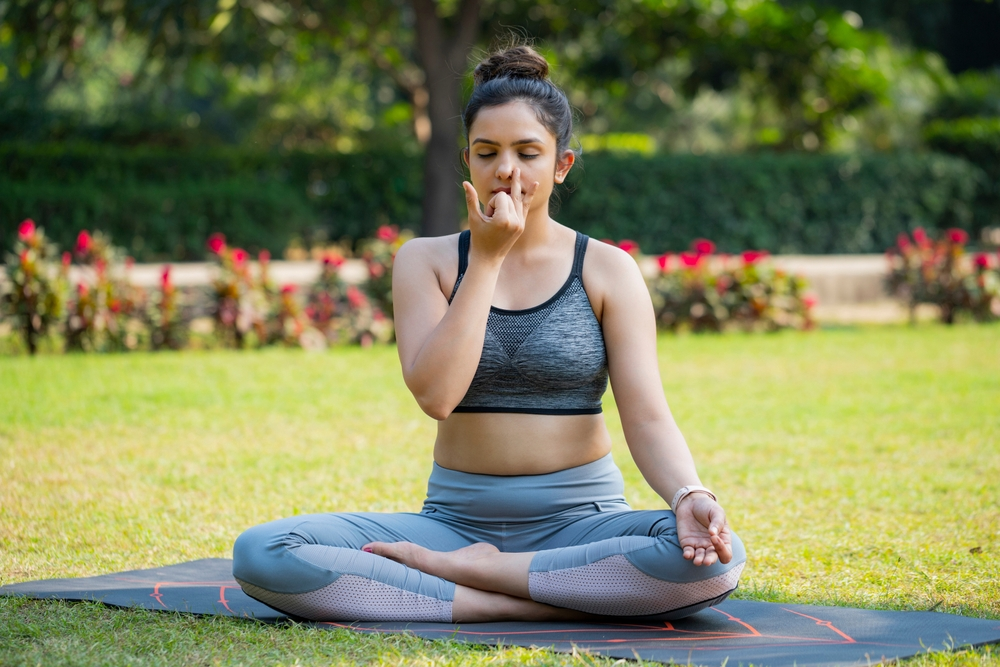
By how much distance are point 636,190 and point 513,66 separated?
12750 millimetres

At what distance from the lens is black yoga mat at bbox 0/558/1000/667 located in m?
2.61

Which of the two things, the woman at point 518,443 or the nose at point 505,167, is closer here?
the woman at point 518,443

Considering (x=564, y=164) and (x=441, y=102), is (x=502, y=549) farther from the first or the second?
(x=441, y=102)

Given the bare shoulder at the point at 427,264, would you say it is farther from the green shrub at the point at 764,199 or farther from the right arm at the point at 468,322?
the green shrub at the point at 764,199

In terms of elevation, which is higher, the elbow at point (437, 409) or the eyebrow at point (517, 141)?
the eyebrow at point (517, 141)

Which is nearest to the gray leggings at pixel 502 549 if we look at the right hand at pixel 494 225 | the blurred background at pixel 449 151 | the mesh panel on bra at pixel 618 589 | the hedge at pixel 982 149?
the mesh panel on bra at pixel 618 589

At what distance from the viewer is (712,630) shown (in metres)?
2.83

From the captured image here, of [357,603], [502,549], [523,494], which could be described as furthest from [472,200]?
[357,603]

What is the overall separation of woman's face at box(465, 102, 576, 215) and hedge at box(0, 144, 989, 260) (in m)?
11.1

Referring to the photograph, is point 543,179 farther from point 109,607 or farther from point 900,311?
point 900,311

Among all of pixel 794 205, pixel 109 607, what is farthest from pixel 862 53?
pixel 109 607

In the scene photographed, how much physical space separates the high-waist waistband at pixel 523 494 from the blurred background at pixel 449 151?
27.7ft

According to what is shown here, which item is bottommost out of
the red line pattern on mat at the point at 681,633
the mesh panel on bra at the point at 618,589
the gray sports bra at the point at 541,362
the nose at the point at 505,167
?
the red line pattern on mat at the point at 681,633

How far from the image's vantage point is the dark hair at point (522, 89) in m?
2.97
